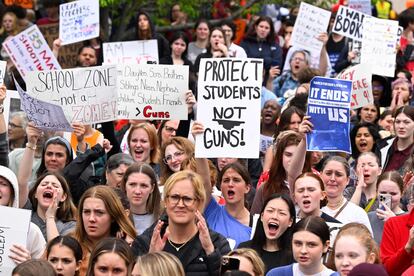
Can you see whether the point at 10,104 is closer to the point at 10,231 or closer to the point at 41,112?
the point at 41,112

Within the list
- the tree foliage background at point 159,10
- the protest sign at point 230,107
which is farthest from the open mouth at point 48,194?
the tree foliage background at point 159,10

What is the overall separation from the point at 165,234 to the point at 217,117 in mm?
2548

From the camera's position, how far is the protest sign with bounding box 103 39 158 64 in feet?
61.0

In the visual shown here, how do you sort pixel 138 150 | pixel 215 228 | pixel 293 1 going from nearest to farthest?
pixel 215 228 < pixel 138 150 < pixel 293 1

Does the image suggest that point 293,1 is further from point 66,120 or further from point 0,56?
point 66,120

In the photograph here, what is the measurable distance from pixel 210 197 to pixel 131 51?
6.23m

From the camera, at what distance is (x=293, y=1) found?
74.0 ft

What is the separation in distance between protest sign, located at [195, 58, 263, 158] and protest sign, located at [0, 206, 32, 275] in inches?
81.0

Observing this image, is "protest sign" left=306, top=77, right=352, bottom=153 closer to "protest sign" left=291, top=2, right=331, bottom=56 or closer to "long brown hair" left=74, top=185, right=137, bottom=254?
"long brown hair" left=74, top=185, right=137, bottom=254

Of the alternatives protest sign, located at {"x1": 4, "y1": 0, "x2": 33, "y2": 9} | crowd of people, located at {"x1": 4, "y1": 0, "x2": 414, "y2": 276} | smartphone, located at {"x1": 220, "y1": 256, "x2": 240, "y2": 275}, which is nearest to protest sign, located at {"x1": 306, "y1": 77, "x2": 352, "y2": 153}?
crowd of people, located at {"x1": 4, "y1": 0, "x2": 414, "y2": 276}

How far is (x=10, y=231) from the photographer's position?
458 inches

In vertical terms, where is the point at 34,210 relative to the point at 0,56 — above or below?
below

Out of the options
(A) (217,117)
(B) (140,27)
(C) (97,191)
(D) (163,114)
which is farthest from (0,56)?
(C) (97,191)

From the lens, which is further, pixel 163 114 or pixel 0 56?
pixel 0 56
